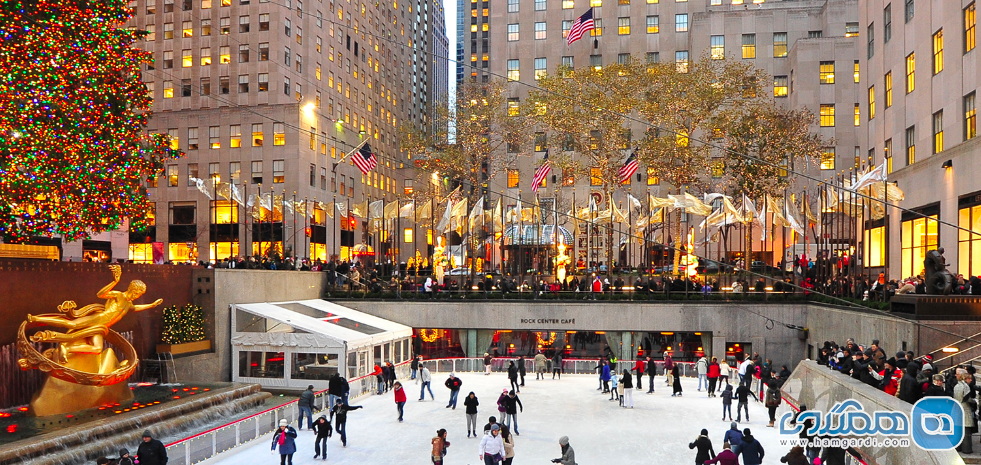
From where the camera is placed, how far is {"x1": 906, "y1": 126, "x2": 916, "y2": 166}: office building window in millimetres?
31719

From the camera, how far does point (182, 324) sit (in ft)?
85.7

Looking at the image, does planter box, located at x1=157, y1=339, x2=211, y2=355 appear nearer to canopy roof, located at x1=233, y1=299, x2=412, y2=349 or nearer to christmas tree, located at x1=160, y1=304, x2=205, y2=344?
christmas tree, located at x1=160, y1=304, x2=205, y2=344

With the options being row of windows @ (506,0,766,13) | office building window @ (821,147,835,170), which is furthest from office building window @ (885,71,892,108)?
row of windows @ (506,0,766,13)

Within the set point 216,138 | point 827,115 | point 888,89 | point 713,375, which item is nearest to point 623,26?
point 827,115

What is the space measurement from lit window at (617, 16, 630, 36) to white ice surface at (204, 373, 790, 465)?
45.0 metres

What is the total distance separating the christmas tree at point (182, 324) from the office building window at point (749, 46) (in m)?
49.4

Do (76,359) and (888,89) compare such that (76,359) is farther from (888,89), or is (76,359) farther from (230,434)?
(888,89)

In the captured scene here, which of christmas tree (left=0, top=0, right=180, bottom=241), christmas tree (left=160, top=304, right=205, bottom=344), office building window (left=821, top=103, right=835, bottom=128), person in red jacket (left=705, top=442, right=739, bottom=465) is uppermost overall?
office building window (left=821, top=103, right=835, bottom=128)

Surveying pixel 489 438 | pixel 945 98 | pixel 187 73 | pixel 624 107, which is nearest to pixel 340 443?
pixel 489 438

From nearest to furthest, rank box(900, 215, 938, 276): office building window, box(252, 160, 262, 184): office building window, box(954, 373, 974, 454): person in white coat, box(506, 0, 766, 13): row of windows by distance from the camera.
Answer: box(954, 373, 974, 454): person in white coat
box(900, 215, 938, 276): office building window
box(252, 160, 262, 184): office building window
box(506, 0, 766, 13): row of windows

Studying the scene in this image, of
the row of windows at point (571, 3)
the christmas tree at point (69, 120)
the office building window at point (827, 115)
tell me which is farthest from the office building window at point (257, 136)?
the office building window at point (827, 115)

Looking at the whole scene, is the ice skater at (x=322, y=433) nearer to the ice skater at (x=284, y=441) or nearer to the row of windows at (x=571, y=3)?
the ice skater at (x=284, y=441)

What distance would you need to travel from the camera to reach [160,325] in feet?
83.0

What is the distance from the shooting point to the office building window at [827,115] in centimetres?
5588
